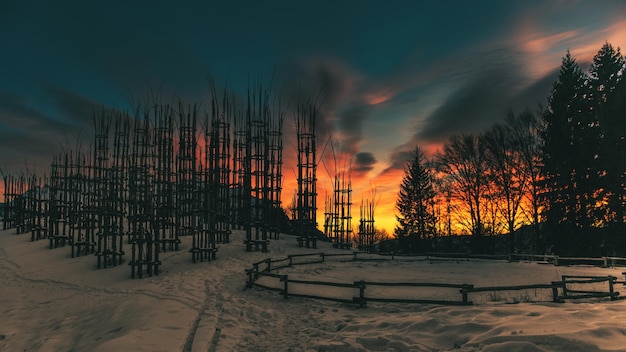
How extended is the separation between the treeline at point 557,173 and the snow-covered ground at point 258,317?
11.5 m

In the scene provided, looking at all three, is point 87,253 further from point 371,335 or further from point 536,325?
point 536,325

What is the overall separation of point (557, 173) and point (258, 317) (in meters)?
31.1

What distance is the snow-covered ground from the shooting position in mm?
8695

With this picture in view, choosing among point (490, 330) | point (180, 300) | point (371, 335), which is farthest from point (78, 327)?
point (490, 330)

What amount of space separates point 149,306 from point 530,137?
3585 cm

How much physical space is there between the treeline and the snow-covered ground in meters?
11.5

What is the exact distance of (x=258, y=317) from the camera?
1230 centimetres

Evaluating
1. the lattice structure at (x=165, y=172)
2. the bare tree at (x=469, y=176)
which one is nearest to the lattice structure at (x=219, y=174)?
the lattice structure at (x=165, y=172)

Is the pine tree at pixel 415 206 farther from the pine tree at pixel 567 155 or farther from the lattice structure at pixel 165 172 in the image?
the lattice structure at pixel 165 172

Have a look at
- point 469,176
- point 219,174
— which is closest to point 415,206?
point 469,176

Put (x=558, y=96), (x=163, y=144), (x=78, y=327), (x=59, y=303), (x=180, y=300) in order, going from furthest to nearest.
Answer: (x=558, y=96) → (x=163, y=144) → (x=59, y=303) → (x=180, y=300) → (x=78, y=327)

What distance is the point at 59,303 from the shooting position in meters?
16.1

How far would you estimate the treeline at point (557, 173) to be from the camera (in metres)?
29.5

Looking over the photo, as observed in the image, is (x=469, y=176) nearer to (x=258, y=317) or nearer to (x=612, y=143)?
(x=612, y=143)
